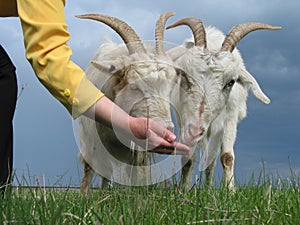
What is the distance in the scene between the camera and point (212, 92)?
730 centimetres

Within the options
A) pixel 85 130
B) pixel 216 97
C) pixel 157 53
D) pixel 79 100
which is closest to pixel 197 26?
pixel 216 97

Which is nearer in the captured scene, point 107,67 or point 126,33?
point 107,67

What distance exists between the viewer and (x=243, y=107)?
8.76m

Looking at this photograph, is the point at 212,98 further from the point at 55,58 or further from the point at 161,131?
the point at 55,58

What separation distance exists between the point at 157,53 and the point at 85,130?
1.38 metres

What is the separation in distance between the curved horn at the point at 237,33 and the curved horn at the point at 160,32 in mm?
906

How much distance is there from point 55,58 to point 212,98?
4735mm

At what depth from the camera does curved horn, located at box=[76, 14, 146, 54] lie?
253 inches

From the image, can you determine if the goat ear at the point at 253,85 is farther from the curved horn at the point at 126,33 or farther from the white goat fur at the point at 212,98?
the curved horn at the point at 126,33

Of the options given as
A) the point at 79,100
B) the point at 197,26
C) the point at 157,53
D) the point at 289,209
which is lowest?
the point at 289,209

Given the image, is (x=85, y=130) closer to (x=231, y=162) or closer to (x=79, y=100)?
(x=231, y=162)

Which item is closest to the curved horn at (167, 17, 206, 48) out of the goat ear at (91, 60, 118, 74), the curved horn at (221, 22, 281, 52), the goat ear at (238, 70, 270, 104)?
the curved horn at (221, 22, 281, 52)

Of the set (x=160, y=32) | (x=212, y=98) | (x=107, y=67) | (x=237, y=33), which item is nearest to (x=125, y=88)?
(x=107, y=67)

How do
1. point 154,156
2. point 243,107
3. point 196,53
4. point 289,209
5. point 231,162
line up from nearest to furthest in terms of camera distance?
1. point 289,209
2. point 154,156
3. point 196,53
4. point 231,162
5. point 243,107
